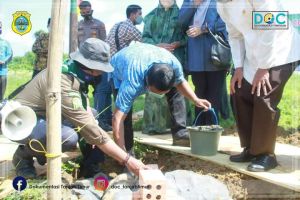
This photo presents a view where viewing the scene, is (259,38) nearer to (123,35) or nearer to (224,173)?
(224,173)

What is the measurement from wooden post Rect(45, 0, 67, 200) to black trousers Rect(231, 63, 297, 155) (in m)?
1.76

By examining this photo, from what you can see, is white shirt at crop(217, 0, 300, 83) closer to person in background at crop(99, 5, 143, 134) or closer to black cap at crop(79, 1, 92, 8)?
person in background at crop(99, 5, 143, 134)

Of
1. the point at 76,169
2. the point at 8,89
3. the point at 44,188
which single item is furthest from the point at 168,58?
the point at 8,89

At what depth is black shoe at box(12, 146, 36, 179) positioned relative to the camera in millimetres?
3436

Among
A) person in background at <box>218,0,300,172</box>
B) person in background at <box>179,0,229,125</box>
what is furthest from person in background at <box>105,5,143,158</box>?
person in background at <box>218,0,300,172</box>

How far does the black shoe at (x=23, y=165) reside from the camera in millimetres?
3436

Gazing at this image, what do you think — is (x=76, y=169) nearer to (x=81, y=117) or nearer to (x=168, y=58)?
(x=81, y=117)

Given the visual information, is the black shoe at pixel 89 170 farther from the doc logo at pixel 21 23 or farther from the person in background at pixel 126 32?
the person in background at pixel 126 32

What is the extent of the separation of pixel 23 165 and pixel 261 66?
6.74 feet

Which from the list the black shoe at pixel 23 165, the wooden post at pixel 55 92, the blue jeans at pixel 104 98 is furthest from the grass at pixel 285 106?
the wooden post at pixel 55 92

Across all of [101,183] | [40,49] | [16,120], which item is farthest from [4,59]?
[16,120]

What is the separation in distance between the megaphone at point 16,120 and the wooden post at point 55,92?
165 millimetres

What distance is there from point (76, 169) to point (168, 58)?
1.25 m

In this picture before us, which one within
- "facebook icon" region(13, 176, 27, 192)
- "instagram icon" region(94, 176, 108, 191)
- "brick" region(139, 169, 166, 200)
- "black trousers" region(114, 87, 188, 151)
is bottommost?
"instagram icon" region(94, 176, 108, 191)
